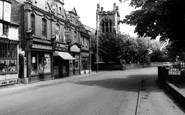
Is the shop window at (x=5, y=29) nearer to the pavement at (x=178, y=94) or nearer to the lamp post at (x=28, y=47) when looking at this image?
the lamp post at (x=28, y=47)

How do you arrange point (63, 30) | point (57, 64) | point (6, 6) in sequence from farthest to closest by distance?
point (63, 30)
point (57, 64)
point (6, 6)

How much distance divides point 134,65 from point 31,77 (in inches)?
1674

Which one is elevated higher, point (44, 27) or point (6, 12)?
point (6, 12)

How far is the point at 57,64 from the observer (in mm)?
27281

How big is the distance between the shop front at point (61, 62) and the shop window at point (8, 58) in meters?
7.32

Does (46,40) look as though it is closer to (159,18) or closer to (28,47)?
(28,47)

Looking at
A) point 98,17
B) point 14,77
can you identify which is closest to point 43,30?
point 14,77

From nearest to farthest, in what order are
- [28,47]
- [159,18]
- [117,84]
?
[159,18]
[117,84]
[28,47]

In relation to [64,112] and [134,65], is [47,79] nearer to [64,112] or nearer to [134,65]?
[64,112]

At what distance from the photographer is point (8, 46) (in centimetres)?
1819

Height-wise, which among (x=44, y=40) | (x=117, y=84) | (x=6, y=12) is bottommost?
(x=117, y=84)

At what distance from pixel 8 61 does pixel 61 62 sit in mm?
10448

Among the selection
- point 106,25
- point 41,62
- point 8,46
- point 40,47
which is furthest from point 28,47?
point 106,25

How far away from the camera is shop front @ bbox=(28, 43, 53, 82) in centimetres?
2155
